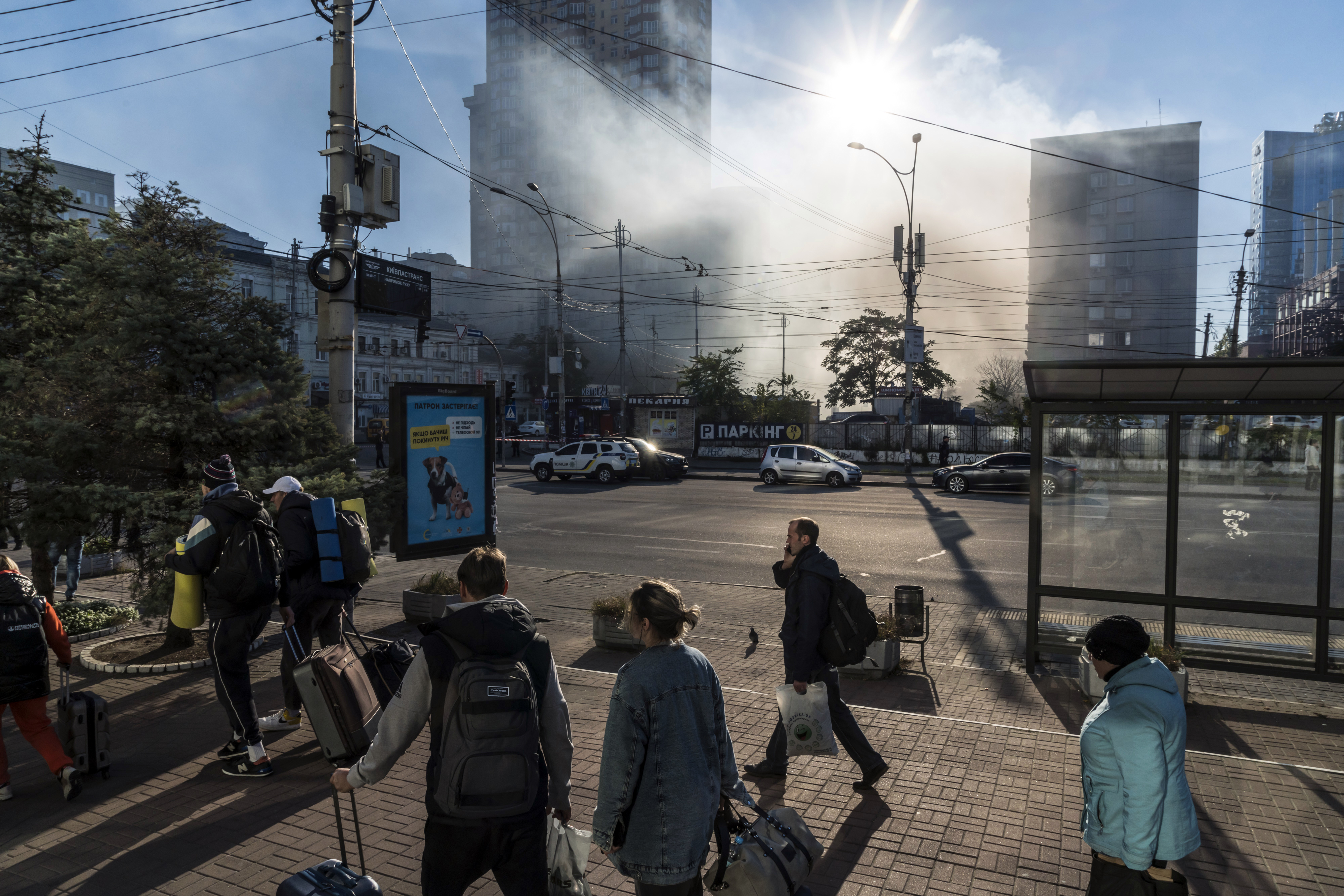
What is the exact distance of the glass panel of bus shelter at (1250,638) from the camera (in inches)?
281

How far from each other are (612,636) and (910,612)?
291 cm

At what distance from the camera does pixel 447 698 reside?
2.82 m

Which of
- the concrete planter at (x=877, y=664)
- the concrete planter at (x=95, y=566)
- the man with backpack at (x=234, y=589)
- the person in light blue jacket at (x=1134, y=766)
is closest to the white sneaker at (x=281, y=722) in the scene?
the man with backpack at (x=234, y=589)

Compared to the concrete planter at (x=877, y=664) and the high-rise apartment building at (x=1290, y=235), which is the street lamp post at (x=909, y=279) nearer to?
the concrete planter at (x=877, y=664)

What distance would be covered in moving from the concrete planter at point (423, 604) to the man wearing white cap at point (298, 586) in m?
3.02

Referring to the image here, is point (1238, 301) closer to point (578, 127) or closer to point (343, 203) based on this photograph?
point (343, 203)

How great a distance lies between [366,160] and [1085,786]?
26.8 feet

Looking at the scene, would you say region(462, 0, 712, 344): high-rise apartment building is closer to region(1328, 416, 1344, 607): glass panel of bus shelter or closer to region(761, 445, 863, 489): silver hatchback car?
region(761, 445, 863, 489): silver hatchback car

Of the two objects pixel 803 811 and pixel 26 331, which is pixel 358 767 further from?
pixel 26 331

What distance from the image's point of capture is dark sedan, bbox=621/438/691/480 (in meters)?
31.5

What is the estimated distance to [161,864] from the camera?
169 inches

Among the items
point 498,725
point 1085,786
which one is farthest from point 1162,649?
point 498,725

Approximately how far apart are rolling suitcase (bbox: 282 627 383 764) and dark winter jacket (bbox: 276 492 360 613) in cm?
254

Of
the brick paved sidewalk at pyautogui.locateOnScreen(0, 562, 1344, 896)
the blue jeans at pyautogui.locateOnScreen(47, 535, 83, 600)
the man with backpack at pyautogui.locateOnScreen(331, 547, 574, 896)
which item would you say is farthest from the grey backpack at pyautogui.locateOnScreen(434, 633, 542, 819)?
the blue jeans at pyautogui.locateOnScreen(47, 535, 83, 600)
